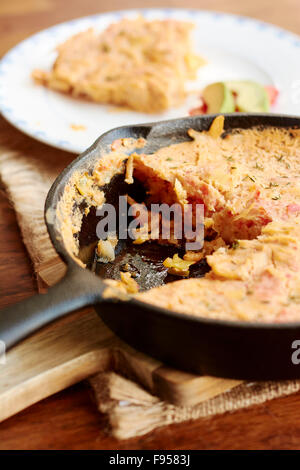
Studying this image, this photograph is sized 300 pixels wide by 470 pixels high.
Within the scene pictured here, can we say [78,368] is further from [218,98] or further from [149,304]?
[218,98]

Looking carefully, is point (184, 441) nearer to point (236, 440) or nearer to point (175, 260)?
point (236, 440)

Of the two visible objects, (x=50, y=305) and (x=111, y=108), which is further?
(x=111, y=108)

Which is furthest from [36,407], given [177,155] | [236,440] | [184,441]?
[177,155]

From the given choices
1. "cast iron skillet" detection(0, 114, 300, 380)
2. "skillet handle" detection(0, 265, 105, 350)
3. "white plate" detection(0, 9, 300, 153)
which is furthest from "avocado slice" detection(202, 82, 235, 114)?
"skillet handle" detection(0, 265, 105, 350)

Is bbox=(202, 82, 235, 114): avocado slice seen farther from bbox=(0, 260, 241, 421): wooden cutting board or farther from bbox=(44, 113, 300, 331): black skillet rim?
bbox=(0, 260, 241, 421): wooden cutting board

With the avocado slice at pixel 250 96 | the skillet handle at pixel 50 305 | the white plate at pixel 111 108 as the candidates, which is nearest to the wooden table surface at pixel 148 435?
the skillet handle at pixel 50 305

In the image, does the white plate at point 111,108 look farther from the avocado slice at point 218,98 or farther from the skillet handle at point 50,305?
the skillet handle at point 50,305

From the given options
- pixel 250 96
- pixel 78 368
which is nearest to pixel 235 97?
pixel 250 96
